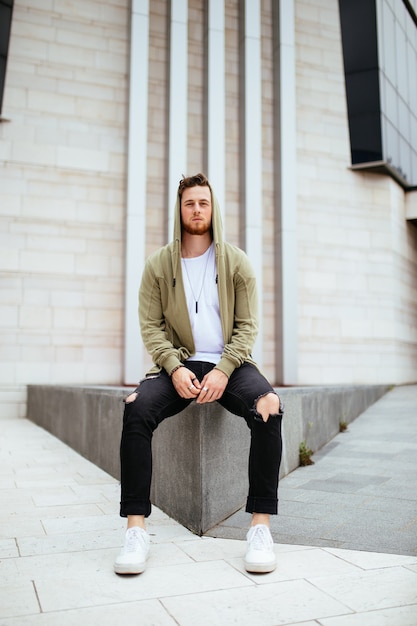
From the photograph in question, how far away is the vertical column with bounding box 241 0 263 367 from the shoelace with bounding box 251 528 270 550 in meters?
9.48

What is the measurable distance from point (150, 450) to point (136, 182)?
33.1 ft

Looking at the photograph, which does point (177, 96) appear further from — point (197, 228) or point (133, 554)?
point (133, 554)

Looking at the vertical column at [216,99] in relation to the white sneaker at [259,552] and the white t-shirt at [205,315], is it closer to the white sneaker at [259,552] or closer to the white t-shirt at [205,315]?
the white t-shirt at [205,315]

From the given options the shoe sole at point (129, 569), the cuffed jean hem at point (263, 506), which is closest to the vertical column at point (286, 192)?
the cuffed jean hem at point (263, 506)

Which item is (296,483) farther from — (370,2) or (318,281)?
(370,2)

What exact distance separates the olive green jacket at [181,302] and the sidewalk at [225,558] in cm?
109

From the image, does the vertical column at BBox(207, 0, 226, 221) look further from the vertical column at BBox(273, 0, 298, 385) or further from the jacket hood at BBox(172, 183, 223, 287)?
the jacket hood at BBox(172, 183, 223, 287)

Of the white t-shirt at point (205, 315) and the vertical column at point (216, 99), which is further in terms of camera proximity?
the vertical column at point (216, 99)

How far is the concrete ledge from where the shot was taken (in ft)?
11.5

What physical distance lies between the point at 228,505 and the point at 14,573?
4.89ft

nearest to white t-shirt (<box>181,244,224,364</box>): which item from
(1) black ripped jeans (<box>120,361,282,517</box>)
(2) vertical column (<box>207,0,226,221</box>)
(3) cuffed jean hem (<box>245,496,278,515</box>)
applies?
(1) black ripped jeans (<box>120,361,282,517</box>)

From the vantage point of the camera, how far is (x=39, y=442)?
25.6 feet

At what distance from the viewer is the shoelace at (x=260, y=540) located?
8.93ft

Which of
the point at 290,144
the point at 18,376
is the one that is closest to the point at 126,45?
the point at 290,144
